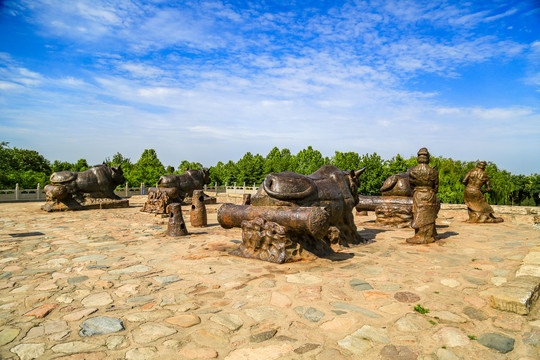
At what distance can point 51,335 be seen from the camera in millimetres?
2693

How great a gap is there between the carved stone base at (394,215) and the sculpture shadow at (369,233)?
80 cm

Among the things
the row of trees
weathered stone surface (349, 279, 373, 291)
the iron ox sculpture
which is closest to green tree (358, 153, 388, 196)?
the row of trees

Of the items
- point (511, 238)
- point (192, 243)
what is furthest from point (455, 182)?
point (192, 243)

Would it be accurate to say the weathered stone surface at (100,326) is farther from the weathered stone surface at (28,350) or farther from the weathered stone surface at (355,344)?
the weathered stone surface at (355,344)

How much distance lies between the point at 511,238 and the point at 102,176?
44.3 feet

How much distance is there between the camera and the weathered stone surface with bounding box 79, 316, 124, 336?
274cm

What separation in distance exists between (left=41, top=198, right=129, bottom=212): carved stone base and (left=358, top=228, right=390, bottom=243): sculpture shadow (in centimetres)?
1012

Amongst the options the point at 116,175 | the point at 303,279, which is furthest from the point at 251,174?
the point at 303,279

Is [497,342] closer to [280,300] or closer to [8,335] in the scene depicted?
[280,300]

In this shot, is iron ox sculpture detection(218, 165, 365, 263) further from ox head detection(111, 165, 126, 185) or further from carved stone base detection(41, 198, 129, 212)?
ox head detection(111, 165, 126, 185)

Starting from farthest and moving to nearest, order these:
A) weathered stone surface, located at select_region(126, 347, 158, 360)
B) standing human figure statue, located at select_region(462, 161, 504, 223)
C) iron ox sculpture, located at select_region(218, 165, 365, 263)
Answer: standing human figure statue, located at select_region(462, 161, 504, 223) → iron ox sculpture, located at select_region(218, 165, 365, 263) → weathered stone surface, located at select_region(126, 347, 158, 360)

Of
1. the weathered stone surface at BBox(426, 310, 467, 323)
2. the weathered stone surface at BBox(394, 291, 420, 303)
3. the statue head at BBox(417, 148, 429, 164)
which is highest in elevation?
the statue head at BBox(417, 148, 429, 164)

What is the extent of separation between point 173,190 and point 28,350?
907 cm

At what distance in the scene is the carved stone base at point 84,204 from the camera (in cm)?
1221
